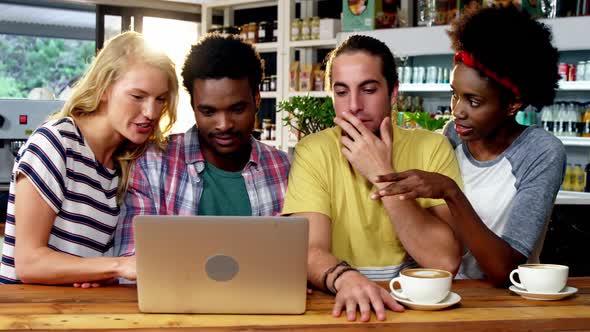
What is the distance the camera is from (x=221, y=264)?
1.60 m

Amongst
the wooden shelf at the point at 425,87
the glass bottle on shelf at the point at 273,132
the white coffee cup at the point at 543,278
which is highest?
the wooden shelf at the point at 425,87

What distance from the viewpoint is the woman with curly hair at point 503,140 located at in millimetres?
2033

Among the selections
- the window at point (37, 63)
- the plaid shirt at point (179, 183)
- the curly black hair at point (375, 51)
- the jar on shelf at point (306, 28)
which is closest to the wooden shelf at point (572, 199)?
the curly black hair at point (375, 51)

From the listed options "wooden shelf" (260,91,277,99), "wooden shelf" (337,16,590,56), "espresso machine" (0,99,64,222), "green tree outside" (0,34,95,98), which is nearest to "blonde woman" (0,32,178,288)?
"espresso machine" (0,99,64,222)

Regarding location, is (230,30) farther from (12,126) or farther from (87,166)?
(87,166)

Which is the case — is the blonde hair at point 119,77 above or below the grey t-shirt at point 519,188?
above

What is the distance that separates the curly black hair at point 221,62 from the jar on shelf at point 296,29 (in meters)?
4.70

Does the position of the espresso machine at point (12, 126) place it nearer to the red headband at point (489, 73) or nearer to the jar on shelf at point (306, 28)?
the red headband at point (489, 73)

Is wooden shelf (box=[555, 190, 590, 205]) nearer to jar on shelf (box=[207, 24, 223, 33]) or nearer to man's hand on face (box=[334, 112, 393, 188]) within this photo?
man's hand on face (box=[334, 112, 393, 188])

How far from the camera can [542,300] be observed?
6.03 ft

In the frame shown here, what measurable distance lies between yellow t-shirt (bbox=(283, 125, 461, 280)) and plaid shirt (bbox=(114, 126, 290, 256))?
0.47 ft

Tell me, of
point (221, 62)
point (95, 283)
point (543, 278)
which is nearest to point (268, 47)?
point (221, 62)

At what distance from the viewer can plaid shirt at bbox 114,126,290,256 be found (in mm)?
2146

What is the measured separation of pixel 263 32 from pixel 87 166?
558 centimetres
